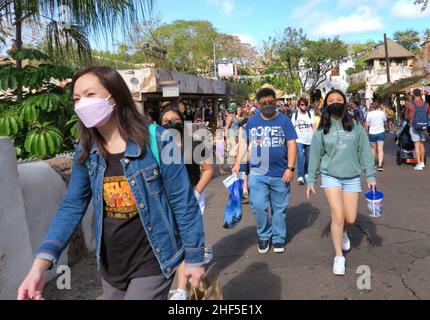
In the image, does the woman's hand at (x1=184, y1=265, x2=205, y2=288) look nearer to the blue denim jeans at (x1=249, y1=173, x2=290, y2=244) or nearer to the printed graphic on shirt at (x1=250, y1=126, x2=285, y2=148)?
the blue denim jeans at (x1=249, y1=173, x2=290, y2=244)

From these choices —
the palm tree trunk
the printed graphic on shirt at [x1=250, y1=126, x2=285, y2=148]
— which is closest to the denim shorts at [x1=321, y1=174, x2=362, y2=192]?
the printed graphic on shirt at [x1=250, y1=126, x2=285, y2=148]

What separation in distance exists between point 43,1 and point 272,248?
368 cm

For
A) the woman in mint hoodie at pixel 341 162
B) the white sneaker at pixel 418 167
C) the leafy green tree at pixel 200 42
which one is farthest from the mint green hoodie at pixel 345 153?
the leafy green tree at pixel 200 42

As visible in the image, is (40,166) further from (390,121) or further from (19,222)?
(390,121)

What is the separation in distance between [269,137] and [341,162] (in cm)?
104

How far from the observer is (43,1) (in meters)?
4.59

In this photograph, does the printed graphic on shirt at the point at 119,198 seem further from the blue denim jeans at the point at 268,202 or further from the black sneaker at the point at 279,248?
the black sneaker at the point at 279,248

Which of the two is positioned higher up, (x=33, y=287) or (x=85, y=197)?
(x=85, y=197)

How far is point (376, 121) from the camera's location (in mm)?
10375

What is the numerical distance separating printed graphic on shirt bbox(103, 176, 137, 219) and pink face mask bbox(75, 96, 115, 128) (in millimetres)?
289

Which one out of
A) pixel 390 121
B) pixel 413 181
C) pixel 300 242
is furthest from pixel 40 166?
pixel 390 121

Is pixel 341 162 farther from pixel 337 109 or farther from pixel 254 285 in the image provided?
pixel 254 285

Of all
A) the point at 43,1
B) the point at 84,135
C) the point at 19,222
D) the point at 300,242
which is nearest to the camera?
the point at 84,135
